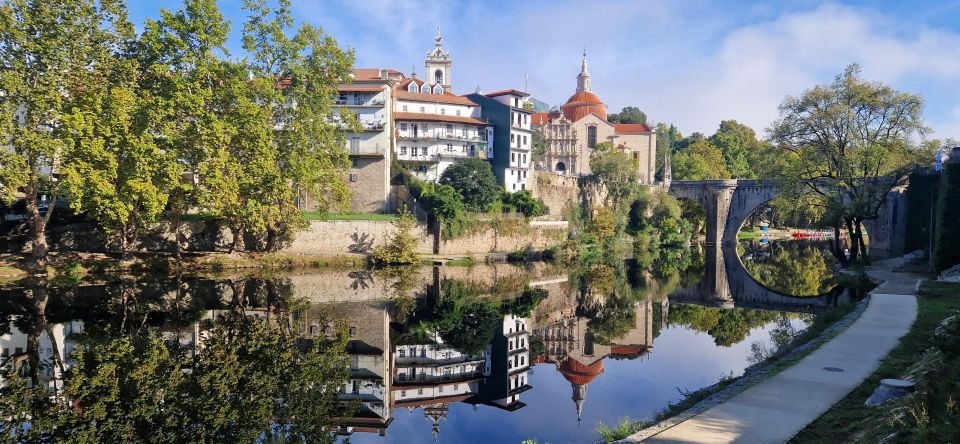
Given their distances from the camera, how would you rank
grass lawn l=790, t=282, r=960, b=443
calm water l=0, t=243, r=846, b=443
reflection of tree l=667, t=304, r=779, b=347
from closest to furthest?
grass lawn l=790, t=282, r=960, b=443 → calm water l=0, t=243, r=846, b=443 → reflection of tree l=667, t=304, r=779, b=347

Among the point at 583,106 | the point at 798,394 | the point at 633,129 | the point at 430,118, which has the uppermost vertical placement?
the point at 583,106

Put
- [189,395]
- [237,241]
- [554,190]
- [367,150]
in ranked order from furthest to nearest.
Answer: [554,190]
[367,150]
[237,241]
[189,395]

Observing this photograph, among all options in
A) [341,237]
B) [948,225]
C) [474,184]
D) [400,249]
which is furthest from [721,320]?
[474,184]

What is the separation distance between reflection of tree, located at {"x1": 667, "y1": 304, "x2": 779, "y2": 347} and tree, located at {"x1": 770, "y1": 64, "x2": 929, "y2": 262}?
12.3 m

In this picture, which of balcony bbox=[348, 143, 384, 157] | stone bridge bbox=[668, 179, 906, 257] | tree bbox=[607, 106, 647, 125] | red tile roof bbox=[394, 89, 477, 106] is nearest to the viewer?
balcony bbox=[348, 143, 384, 157]

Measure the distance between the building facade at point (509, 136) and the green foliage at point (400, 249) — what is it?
16305 millimetres

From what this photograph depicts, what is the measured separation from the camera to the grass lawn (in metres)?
6.70

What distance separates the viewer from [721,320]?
25.0 m

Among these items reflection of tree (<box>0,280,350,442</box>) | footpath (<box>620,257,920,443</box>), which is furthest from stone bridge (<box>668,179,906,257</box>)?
reflection of tree (<box>0,280,350,442</box>)

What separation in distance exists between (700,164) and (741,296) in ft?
177

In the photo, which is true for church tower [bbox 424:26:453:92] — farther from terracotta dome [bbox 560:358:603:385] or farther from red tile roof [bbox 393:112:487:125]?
terracotta dome [bbox 560:358:603:385]

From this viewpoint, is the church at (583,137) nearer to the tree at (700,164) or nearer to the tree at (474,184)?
the tree at (700,164)

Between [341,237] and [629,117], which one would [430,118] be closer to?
[341,237]

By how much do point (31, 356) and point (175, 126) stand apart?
63.0 ft
